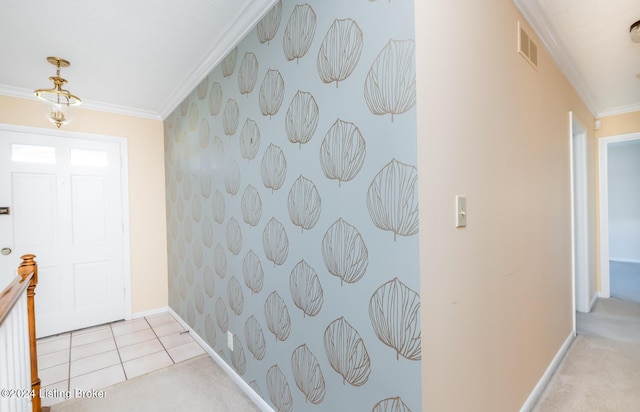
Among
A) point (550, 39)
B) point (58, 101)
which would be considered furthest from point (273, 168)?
point (550, 39)

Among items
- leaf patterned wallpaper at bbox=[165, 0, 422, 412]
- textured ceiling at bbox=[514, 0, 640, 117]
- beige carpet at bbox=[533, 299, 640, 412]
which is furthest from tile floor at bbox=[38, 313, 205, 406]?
textured ceiling at bbox=[514, 0, 640, 117]

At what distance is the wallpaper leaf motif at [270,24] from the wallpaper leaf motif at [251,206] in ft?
2.99

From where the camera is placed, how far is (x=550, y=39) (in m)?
2.01

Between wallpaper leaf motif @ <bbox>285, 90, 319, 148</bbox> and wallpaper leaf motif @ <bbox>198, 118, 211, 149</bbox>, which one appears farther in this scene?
wallpaper leaf motif @ <bbox>198, 118, 211, 149</bbox>

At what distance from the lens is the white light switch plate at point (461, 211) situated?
1.13 meters

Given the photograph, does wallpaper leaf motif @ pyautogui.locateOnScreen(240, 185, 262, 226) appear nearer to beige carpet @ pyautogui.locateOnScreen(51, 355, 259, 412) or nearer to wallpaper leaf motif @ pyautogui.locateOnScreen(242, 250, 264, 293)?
wallpaper leaf motif @ pyautogui.locateOnScreen(242, 250, 264, 293)

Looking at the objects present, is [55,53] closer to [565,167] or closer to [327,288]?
[327,288]

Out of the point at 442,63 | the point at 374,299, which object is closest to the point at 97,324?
the point at 374,299

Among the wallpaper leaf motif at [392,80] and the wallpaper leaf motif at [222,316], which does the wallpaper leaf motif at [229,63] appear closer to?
the wallpaper leaf motif at [392,80]

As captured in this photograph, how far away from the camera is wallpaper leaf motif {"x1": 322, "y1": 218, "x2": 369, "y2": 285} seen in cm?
116

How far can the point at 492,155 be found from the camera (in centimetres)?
138

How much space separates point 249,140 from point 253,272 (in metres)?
0.88

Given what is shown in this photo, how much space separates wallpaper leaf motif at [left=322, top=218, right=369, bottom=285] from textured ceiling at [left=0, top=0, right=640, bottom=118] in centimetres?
138

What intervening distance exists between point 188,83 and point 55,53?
936mm
